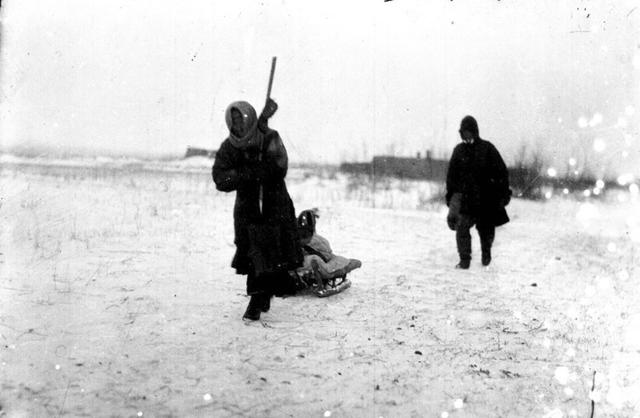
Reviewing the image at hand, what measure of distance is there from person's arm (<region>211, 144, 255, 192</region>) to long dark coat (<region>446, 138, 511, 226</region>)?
13.5ft

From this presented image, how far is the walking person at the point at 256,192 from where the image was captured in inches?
197

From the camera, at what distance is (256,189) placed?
5098 millimetres

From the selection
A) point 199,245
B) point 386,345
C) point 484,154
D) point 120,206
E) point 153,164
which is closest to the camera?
point 386,345

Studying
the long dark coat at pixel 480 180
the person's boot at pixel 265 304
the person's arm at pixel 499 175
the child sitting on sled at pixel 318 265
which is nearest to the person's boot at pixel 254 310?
the person's boot at pixel 265 304

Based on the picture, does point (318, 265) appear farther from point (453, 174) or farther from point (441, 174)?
point (441, 174)

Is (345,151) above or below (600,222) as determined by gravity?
above

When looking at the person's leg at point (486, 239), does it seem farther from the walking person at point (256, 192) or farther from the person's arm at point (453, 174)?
the walking person at point (256, 192)

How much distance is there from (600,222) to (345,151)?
6.06 meters

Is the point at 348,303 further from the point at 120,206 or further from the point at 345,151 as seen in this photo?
the point at 345,151

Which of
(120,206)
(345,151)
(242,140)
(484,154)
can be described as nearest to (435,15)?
(484,154)

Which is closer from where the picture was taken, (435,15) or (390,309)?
(390,309)

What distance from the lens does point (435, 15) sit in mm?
7449

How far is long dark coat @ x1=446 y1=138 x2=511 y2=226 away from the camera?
799 centimetres

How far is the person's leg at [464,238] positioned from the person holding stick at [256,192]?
3.68 meters
